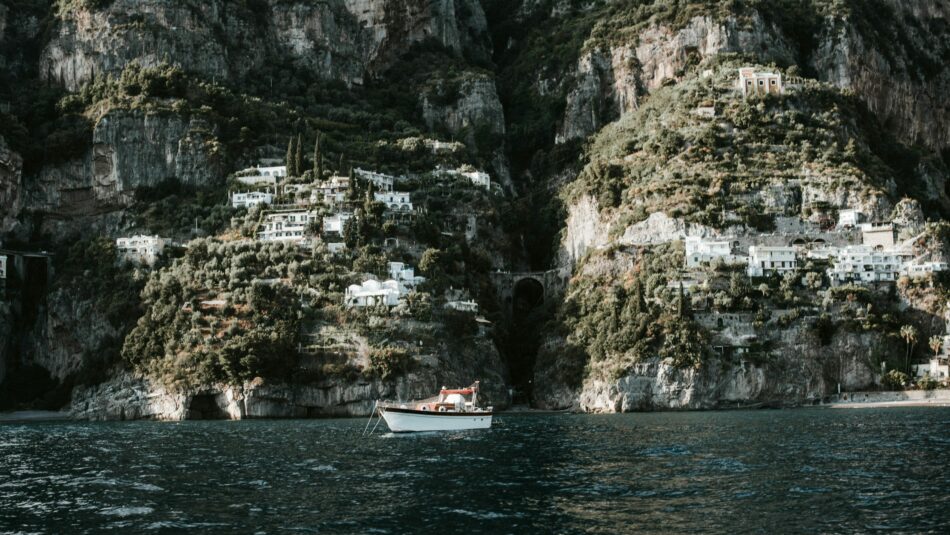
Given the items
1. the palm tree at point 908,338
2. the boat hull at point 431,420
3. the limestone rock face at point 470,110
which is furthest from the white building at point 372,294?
the limestone rock face at point 470,110

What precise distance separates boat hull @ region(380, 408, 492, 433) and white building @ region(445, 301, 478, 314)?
37.0 meters

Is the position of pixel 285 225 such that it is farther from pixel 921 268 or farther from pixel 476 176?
pixel 921 268

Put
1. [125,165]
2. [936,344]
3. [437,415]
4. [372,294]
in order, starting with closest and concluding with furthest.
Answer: [437,415] → [936,344] → [372,294] → [125,165]

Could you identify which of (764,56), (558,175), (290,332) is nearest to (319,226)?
(290,332)

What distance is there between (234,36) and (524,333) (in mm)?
74431

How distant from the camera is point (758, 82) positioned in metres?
150

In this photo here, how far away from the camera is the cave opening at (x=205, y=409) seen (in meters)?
109

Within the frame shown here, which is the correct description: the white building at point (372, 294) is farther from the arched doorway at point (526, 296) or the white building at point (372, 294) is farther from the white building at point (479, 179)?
the white building at point (479, 179)

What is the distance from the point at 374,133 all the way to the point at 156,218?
132 ft

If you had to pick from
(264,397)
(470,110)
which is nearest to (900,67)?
(470,110)

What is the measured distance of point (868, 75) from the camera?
17075 cm

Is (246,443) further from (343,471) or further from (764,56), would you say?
(764,56)

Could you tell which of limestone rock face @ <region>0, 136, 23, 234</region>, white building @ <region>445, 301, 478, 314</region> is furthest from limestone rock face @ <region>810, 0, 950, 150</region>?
limestone rock face @ <region>0, 136, 23, 234</region>

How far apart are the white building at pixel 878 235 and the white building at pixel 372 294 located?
54.1 meters
